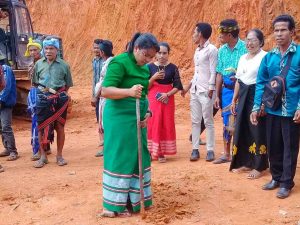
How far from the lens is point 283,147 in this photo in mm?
5332

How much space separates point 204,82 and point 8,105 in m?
3.21

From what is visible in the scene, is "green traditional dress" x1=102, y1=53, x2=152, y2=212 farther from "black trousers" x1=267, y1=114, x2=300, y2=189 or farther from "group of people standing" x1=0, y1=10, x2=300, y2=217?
"black trousers" x1=267, y1=114, x2=300, y2=189

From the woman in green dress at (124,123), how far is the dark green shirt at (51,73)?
2.27 m

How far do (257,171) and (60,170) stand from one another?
283 centimetres

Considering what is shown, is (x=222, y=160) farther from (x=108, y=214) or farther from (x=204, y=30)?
(x=108, y=214)

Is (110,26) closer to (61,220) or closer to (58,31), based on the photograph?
(58,31)

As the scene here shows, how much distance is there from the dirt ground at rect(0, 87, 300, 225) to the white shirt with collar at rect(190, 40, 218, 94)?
112 cm

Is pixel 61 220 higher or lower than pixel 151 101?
lower

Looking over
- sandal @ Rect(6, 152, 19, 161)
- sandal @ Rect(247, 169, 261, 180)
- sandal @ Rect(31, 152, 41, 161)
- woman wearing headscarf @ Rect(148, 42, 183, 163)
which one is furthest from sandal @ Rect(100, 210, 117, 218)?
sandal @ Rect(6, 152, 19, 161)

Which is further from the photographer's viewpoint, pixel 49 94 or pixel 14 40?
pixel 14 40

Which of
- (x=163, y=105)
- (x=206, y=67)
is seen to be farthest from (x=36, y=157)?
(x=206, y=67)

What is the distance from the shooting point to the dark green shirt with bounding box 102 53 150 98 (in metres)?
4.52

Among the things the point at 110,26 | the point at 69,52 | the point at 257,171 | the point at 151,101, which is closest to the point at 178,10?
the point at 110,26

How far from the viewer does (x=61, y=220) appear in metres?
Result: 4.77
